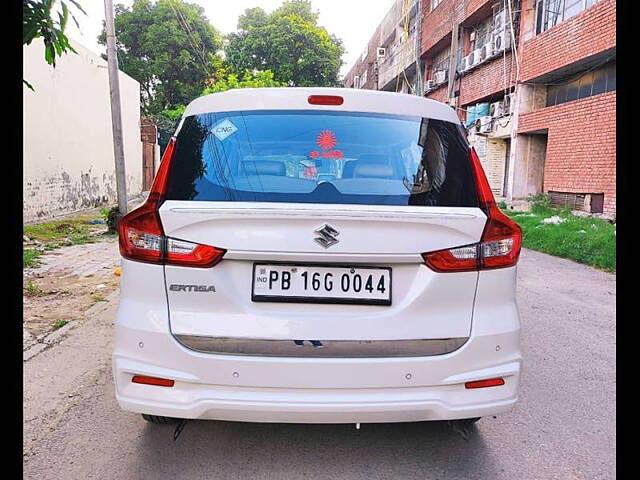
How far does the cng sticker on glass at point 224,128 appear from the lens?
2301mm

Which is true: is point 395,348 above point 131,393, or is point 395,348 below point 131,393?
above

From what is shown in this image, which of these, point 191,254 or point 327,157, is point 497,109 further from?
point 191,254

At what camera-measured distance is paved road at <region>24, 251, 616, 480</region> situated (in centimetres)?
234

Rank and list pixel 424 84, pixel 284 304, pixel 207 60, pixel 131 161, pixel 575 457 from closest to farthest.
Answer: pixel 284 304
pixel 575 457
pixel 131 161
pixel 424 84
pixel 207 60

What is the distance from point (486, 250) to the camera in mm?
2139

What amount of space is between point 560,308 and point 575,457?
3.11 m

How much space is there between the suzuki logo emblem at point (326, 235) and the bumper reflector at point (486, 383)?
79 centimetres

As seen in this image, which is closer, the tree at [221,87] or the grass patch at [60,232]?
the grass patch at [60,232]

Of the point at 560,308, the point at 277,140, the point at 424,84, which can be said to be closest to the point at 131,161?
the point at 424,84

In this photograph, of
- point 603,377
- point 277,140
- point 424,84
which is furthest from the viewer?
point 424,84

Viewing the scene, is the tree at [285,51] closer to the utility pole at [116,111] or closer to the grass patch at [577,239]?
the utility pole at [116,111]

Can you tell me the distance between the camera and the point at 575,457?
8.19ft

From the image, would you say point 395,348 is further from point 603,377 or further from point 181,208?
point 603,377

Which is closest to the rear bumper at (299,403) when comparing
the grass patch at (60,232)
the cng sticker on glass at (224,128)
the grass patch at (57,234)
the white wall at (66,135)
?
the cng sticker on glass at (224,128)
